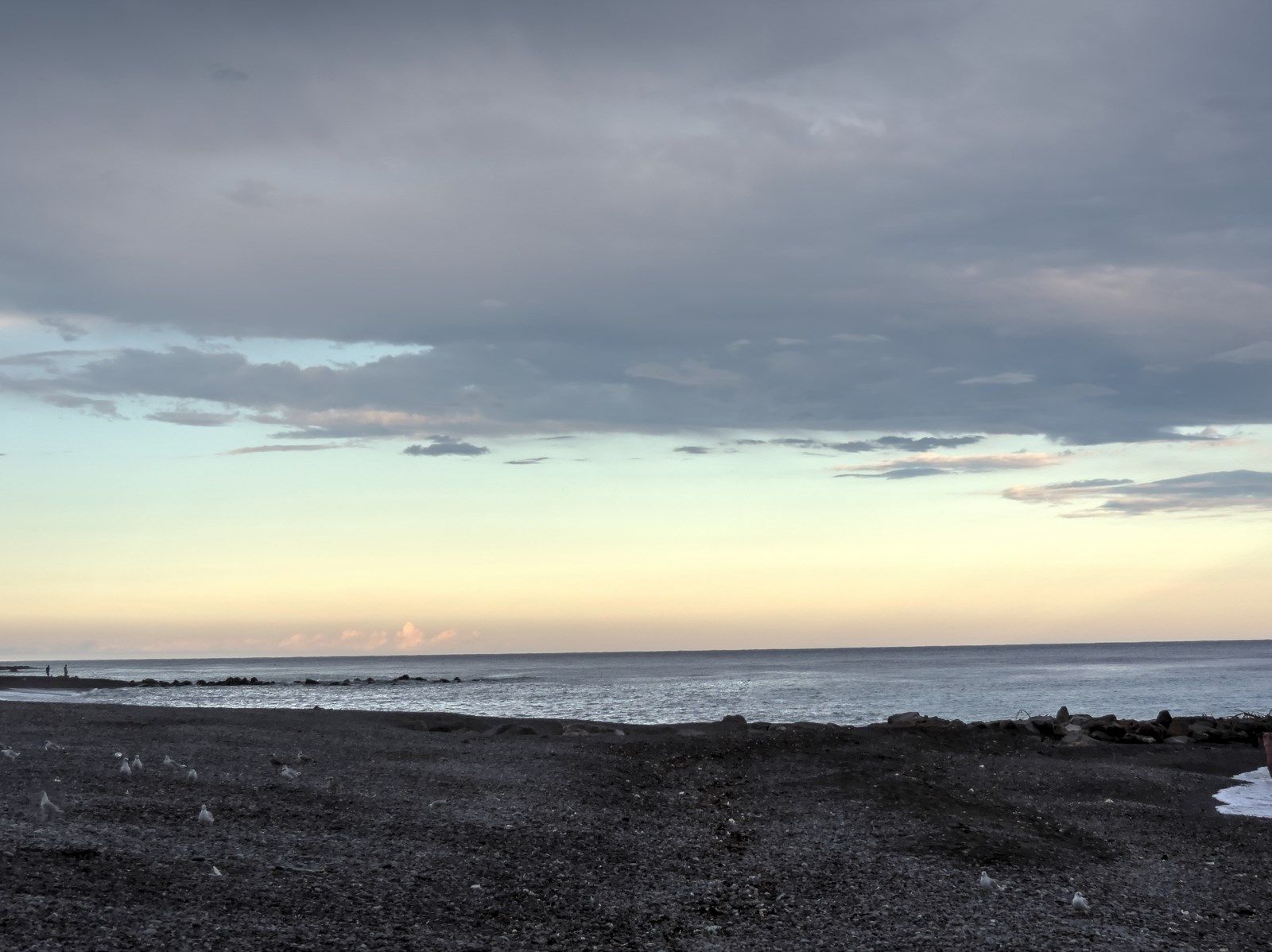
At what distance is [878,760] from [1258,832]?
7877 millimetres

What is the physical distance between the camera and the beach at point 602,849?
10055 millimetres

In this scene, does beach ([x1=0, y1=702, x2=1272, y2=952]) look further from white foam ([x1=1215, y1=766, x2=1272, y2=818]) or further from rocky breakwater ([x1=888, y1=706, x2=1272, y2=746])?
rocky breakwater ([x1=888, y1=706, x2=1272, y2=746])

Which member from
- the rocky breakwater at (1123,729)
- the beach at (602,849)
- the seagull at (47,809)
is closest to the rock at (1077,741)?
the rocky breakwater at (1123,729)

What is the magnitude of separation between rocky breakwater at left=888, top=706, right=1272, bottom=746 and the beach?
198 inches

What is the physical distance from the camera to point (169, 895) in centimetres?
988

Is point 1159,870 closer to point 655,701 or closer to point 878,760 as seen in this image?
point 878,760

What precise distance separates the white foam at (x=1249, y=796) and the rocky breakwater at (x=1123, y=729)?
17.6ft

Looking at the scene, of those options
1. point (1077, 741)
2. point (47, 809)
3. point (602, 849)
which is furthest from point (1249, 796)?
point (47, 809)

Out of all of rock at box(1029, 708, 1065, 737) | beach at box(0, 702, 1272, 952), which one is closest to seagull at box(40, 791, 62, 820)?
beach at box(0, 702, 1272, 952)

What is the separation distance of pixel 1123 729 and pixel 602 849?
2385 cm

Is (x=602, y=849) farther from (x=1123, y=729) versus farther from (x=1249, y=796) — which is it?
(x=1123, y=729)

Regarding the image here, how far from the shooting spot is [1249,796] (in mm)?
21484

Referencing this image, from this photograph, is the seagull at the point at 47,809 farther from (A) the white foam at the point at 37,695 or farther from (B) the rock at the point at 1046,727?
(A) the white foam at the point at 37,695

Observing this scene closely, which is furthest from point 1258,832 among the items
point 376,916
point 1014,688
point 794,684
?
point 794,684
